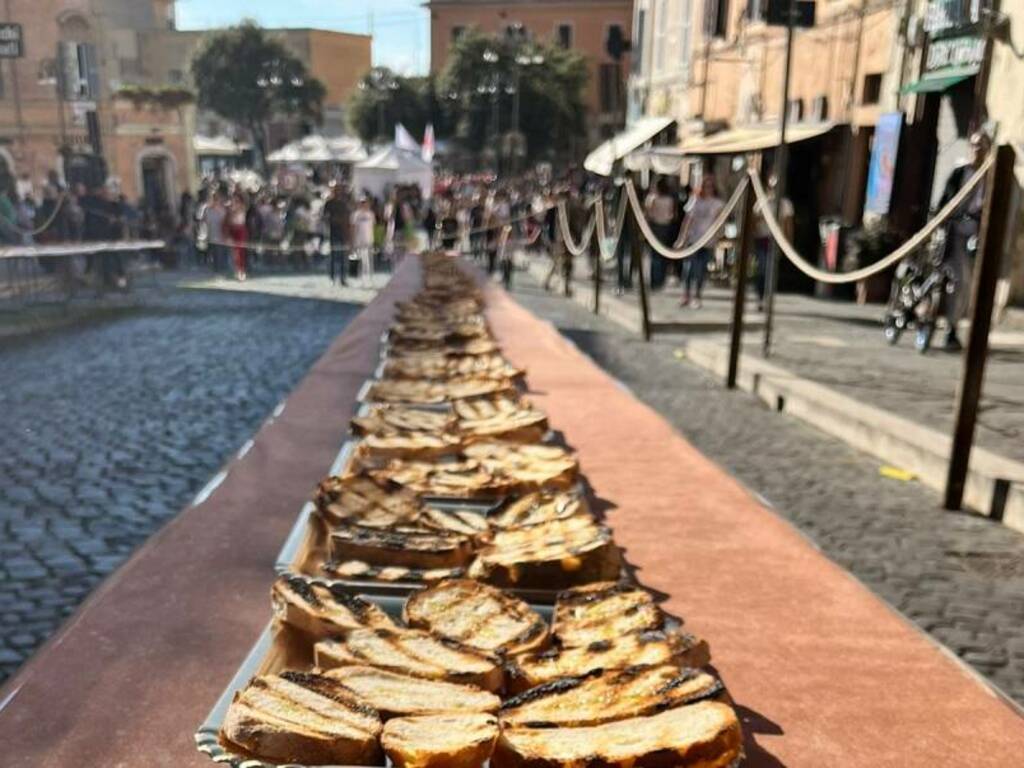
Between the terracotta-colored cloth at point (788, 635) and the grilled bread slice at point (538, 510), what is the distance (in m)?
0.38

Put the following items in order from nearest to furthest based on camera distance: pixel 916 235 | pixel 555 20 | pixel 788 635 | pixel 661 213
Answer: pixel 788 635 → pixel 916 235 → pixel 661 213 → pixel 555 20

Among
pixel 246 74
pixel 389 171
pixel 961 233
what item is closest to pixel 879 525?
pixel 961 233

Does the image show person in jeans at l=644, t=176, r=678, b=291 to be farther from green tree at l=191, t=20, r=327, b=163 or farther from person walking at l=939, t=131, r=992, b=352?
green tree at l=191, t=20, r=327, b=163

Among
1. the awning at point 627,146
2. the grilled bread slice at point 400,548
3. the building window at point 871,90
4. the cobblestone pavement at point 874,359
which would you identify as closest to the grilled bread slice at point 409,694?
Answer: the grilled bread slice at point 400,548

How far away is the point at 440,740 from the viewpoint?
4.63 feet

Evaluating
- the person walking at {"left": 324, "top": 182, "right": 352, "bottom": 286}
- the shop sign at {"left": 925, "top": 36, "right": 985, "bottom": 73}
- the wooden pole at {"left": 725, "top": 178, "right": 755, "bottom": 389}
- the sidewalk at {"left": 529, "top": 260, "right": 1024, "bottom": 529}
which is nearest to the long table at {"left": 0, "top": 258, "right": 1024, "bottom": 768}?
the sidewalk at {"left": 529, "top": 260, "right": 1024, "bottom": 529}

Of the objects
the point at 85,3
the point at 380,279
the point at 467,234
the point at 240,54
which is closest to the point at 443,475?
the point at 380,279

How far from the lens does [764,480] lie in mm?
5559

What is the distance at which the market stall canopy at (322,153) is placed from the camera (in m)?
30.7

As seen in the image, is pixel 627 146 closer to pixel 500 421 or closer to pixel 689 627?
pixel 500 421

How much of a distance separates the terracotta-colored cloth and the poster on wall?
10.4 meters

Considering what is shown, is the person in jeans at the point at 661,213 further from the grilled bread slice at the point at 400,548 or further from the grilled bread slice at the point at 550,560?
the grilled bread slice at the point at 400,548

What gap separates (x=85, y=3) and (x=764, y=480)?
→ 68.1 feet

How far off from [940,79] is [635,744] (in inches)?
495
